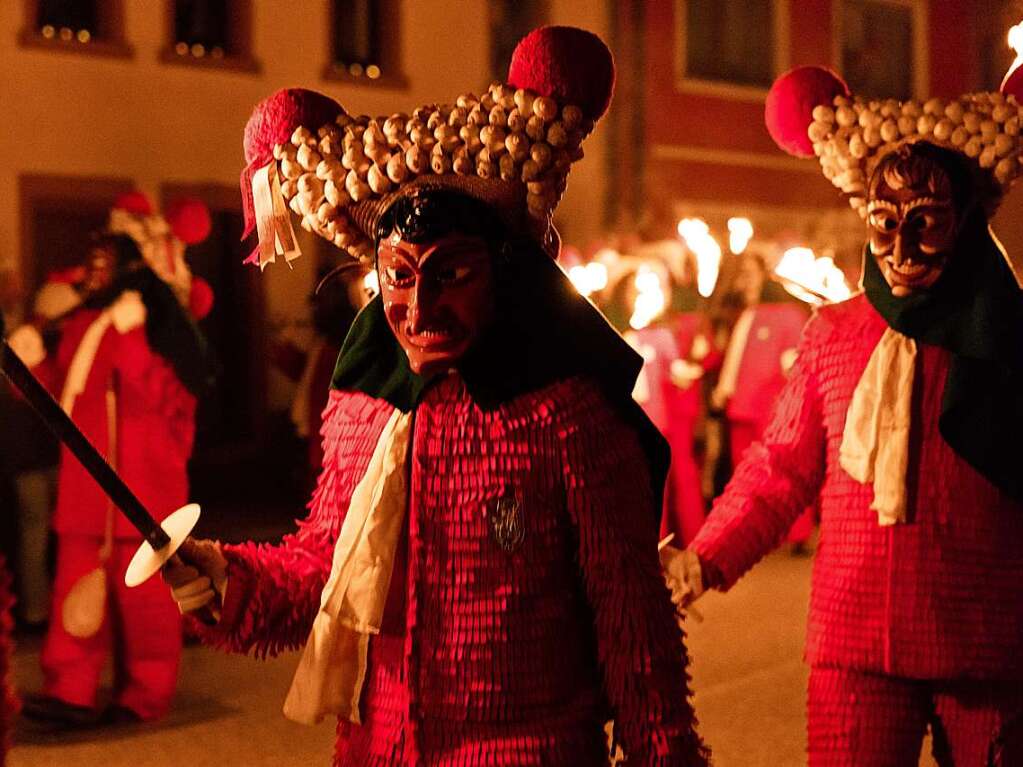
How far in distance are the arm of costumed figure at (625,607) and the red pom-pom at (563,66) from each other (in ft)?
1.75

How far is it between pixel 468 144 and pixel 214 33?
13305 millimetres

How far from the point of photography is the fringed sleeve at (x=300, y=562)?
276 cm

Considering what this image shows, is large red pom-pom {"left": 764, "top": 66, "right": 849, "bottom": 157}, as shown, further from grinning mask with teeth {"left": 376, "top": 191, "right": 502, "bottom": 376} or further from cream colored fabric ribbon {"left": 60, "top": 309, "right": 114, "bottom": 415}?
cream colored fabric ribbon {"left": 60, "top": 309, "right": 114, "bottom": 415}

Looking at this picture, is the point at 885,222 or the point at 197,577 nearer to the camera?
the point at 197,577

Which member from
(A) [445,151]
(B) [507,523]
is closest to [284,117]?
(A) [445,151]

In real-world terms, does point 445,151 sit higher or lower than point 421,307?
higher

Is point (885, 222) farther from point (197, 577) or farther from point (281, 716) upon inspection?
point (281, 716)

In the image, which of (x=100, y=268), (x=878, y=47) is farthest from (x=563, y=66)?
(x=878, y=47)

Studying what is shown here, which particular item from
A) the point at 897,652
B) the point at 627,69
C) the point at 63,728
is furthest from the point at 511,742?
the point at 627,69

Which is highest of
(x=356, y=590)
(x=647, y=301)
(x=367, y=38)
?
(x=367, y=38)

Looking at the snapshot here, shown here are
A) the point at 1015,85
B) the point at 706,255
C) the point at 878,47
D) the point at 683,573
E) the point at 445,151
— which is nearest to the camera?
the point at 445,151

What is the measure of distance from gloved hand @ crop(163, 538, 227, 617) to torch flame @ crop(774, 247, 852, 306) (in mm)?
1871

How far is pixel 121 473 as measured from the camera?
6656 millimetres

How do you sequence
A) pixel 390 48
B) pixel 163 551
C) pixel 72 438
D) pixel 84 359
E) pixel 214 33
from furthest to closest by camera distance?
1. pixel 390 48
2. pixel 214 33
3. pixel 84 359
4. pixel 163 551
5. pixel 72 438
